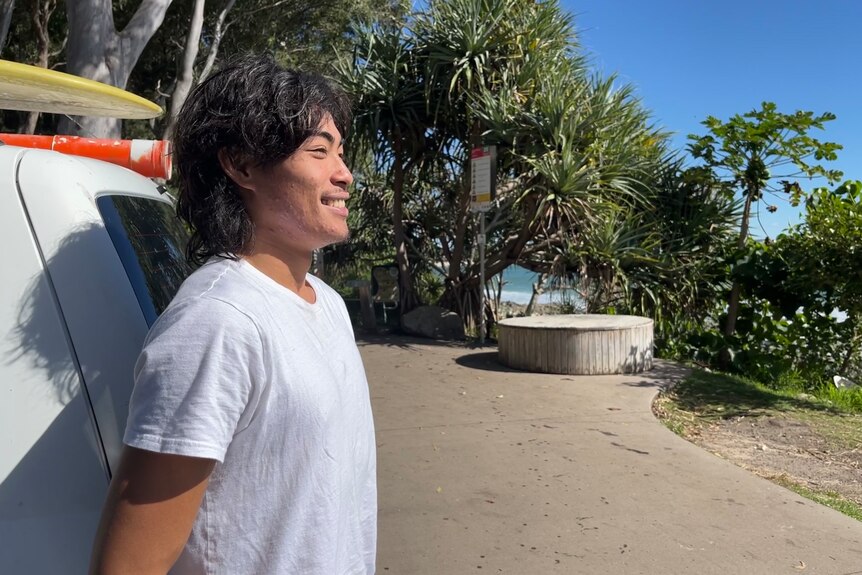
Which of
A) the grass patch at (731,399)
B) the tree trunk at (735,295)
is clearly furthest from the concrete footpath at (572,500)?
the tree trunk at (735,295)

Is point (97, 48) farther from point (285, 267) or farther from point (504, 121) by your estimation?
point (285, 267)

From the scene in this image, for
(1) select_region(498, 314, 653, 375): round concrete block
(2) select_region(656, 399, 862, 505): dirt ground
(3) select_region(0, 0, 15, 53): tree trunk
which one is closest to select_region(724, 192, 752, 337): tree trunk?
(1) select_region(498, 314, 653, 375): round concrete block

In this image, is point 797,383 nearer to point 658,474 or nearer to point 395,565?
point 658,474

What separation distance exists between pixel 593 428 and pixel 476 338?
14.5ft

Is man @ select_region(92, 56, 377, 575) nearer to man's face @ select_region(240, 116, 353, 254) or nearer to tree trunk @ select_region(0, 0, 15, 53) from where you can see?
man's face @ select_region(240, 116, 353, 254)

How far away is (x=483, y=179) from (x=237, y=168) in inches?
306

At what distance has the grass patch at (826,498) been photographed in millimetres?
4047

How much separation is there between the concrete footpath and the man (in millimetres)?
2204

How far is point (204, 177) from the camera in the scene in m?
1.33

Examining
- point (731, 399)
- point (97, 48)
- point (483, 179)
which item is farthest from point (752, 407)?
point (97, 48)

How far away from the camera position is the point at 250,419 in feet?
3.67

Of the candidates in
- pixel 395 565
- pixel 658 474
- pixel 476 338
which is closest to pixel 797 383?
pixel 476 338

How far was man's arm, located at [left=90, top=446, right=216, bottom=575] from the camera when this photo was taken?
1.05m

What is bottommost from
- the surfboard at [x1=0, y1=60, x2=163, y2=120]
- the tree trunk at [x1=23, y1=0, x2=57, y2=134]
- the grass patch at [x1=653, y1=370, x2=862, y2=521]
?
the grass patch at [x1=653, y1=370, x2=862, y2=521]
